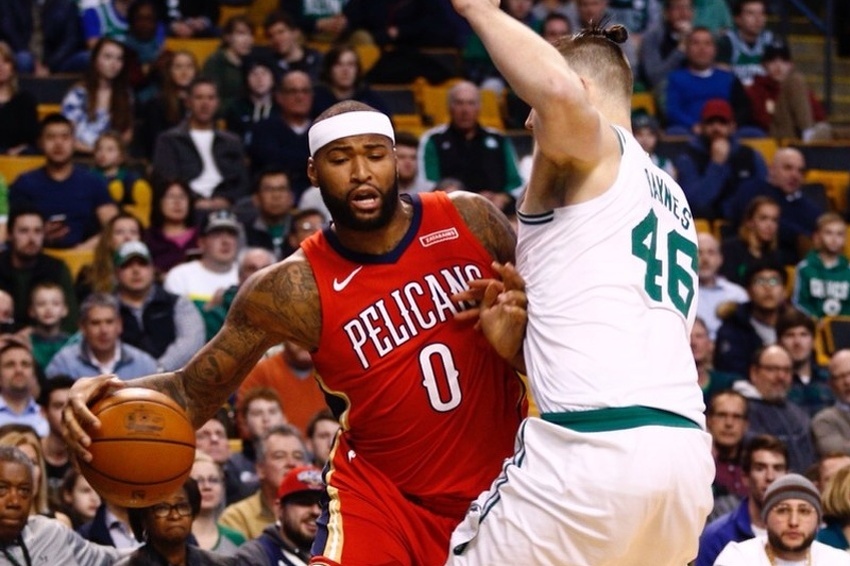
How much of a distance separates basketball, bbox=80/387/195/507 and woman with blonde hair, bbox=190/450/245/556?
10.2ft

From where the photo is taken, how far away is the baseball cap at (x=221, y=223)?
1204 cm

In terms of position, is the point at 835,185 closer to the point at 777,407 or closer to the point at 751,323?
the point at 751,323

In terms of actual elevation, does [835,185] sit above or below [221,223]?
below

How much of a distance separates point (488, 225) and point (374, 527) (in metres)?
1.14

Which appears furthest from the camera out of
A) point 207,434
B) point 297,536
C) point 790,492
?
point 207,434

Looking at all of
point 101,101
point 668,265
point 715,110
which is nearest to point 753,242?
point 715,110

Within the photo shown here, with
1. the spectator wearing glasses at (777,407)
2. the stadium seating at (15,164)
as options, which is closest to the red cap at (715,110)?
the spectator wearing glasses at (777,407)

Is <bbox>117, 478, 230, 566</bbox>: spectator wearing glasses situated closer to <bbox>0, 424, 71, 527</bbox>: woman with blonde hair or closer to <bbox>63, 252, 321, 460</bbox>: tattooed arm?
<bbox>0, 424, 71, 527</bbox>: woman with blonde hair

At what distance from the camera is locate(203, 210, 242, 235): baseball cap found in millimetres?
12039

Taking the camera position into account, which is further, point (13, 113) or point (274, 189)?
point (13, 113)

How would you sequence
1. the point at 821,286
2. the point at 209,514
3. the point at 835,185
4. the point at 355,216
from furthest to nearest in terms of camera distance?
the point at 835,185, the point at 821,286, the point at 209,514, the point at 355,216

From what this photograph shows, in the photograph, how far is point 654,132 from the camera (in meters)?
14.8

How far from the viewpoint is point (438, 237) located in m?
6.07

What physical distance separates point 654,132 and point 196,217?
13.8ft
